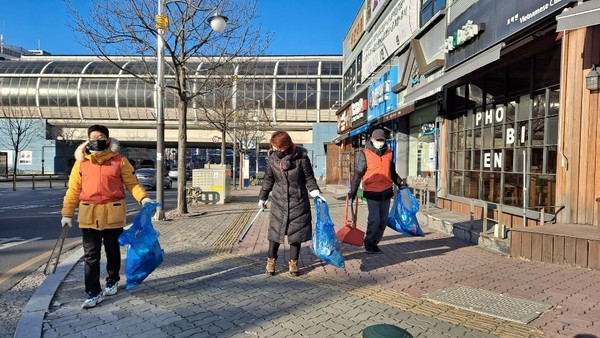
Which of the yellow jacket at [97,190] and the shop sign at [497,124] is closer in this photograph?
the yellow jacket at [97,190]

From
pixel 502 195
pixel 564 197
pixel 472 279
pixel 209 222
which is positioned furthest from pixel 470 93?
pixel 209 222

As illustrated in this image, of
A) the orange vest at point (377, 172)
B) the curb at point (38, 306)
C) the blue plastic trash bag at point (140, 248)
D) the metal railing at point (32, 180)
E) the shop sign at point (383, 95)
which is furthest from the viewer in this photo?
the metal railing at point (32, 180)

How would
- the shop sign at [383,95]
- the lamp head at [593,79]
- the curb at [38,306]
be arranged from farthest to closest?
the shop sign at [383,95] → the lamp head at [593,79] → the curb at [38,306]

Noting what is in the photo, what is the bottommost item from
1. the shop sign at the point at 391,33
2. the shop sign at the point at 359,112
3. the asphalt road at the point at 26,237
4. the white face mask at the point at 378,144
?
the asphalt road at the point at 26,237

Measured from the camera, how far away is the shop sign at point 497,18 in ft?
19.5

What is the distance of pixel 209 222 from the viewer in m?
9.76

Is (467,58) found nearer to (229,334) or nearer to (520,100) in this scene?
(520,100)

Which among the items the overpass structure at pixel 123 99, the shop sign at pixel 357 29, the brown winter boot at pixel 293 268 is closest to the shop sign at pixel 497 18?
the brown winter boot at pixel 293 268

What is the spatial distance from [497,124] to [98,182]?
7217mm

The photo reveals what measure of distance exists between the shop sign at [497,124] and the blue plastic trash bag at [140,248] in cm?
626

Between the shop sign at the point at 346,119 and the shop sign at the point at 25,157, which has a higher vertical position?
the shop sign at the point at 346,119

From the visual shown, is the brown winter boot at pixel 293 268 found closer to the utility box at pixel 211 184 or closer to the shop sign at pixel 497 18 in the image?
the shop sign at pixel 497 18

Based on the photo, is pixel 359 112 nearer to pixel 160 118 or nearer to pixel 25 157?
pixel 160 118

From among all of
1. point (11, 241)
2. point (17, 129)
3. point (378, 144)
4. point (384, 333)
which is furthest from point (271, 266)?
point (17, 129)
